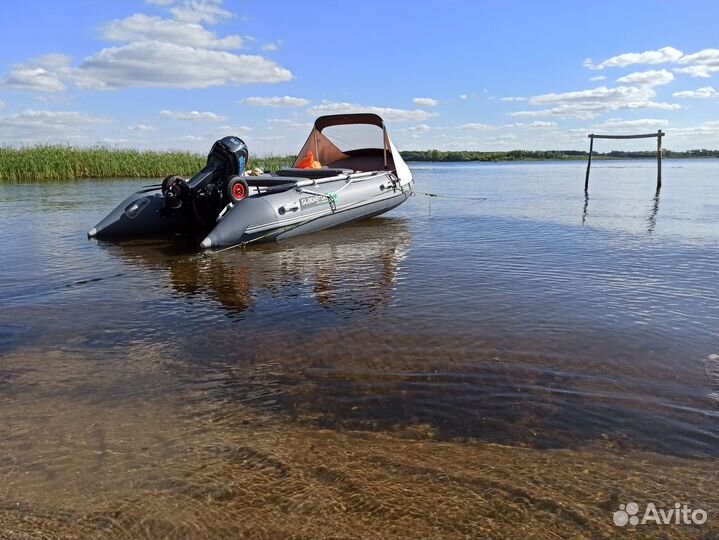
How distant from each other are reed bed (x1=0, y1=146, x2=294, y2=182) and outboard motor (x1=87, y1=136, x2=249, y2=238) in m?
16.7

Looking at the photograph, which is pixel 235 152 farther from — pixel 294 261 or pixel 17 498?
pixel 17 498

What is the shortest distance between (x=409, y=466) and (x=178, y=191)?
761cm

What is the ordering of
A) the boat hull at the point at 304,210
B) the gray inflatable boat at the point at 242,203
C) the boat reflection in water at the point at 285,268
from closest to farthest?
the boat reflection in water at the point at 285,268, the boat hull at the point at 304,210, the gray inflatable boat at the point at 242,203

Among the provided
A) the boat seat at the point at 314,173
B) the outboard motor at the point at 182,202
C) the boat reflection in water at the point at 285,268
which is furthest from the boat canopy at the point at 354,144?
the outboard motor at the point at 182,202

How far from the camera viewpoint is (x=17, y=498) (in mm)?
2404

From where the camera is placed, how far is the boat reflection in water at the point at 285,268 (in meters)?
5.93

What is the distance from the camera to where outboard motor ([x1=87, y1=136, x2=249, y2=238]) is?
9.21 m

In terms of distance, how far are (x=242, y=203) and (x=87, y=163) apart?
20.7m

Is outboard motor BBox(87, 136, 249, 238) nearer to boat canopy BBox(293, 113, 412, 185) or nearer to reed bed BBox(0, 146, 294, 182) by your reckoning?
boat canopy BBox(293, 113, 412, 185)

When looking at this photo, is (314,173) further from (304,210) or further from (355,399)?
(355,399)

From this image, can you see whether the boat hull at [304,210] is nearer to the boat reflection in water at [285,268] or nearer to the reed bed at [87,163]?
the boat reflection in water at [285,268]

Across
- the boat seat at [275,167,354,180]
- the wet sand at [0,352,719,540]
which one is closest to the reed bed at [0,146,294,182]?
the boat seat at [275,167,354,180]

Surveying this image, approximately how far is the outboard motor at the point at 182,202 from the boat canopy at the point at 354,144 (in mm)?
3294
